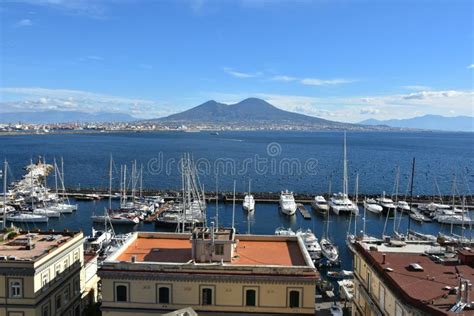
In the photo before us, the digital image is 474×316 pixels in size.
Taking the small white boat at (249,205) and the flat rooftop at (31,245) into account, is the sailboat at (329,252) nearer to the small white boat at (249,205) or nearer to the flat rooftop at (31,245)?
the small white boat at (249,205)

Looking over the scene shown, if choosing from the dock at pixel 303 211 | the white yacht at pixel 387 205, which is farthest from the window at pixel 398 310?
the white yacht at pixel 387 205

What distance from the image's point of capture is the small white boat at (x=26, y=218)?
66.3 meters

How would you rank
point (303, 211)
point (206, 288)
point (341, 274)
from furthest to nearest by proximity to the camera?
point (303, 211), point (341, 274), point (206, 288)

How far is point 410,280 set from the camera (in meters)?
19.9

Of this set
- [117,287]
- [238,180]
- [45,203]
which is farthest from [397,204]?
[117,287]

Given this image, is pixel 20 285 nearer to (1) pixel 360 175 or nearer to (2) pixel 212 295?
(2) pixel 212 295

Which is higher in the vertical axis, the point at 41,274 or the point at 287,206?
the point at 41,274

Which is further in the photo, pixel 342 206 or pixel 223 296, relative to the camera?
pixel 342 206

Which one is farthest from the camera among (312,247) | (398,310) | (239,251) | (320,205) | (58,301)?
(320,205)

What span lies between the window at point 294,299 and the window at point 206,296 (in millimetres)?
3883

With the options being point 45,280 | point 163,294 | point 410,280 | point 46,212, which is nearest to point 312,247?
point 163,294

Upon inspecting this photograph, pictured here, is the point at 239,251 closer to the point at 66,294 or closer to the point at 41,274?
the point at 41,274

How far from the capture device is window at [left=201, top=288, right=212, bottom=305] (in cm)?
2248

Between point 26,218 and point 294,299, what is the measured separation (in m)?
54.8
